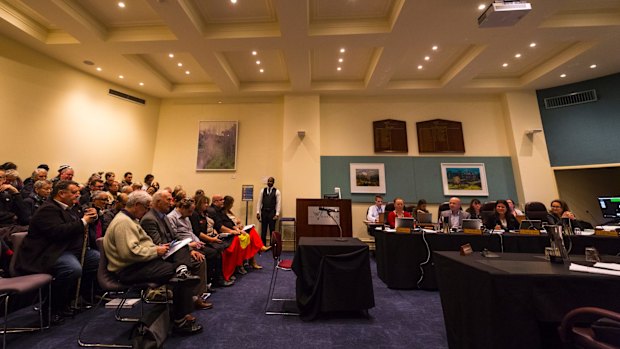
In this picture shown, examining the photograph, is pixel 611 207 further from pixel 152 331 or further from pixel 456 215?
pixel 152 331

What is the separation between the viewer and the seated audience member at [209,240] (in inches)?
128

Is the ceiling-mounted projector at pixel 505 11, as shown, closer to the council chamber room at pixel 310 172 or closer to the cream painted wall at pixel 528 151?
the council chamber room at pixel 310 172

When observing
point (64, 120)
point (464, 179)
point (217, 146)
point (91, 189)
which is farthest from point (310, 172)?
point (64, 120)

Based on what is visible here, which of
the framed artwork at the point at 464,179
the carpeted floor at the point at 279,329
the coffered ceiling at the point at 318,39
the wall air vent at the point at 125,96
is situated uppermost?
the coffered ceiling at the point at 318,39

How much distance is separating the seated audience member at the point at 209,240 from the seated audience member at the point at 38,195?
1764mm

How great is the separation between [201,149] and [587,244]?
783cm

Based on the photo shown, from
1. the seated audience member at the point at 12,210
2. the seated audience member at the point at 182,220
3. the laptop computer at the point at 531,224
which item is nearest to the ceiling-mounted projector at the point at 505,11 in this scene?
the laptop computer at the point at 531,224

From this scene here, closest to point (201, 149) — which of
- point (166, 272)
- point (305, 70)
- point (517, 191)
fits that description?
point (305, 70)

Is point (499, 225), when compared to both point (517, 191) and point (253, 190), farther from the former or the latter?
point (253, 190)

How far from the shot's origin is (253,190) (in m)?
6.51

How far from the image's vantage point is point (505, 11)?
10.9 ft

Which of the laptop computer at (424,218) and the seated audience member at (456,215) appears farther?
the seated audience member at (456,215)

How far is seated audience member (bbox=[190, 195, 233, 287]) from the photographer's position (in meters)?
3.26

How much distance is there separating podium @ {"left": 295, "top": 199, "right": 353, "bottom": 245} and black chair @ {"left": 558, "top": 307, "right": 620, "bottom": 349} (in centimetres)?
376
